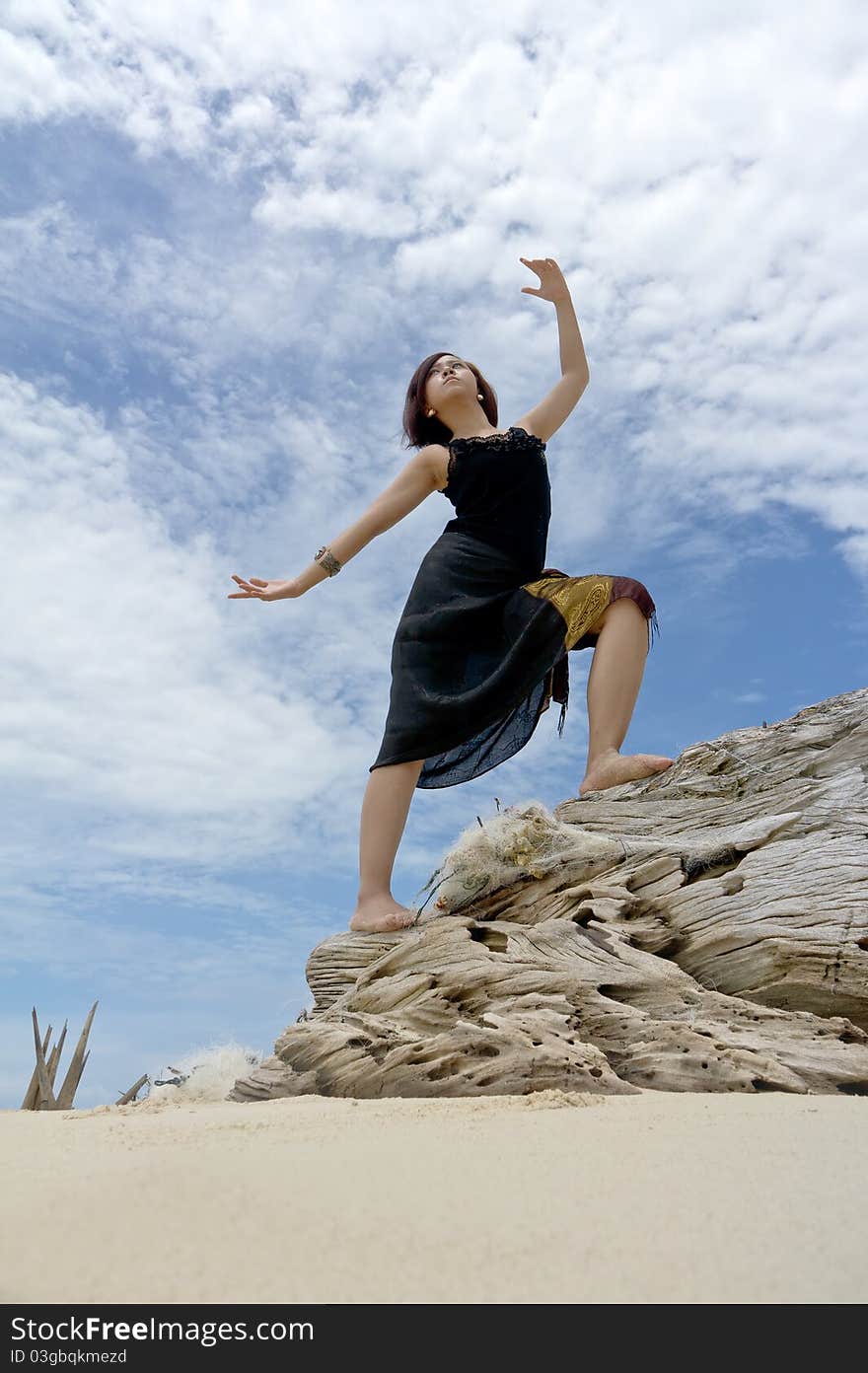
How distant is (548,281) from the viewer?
5598mm

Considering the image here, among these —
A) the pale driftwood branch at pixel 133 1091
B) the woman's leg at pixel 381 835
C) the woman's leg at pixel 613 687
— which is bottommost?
the pale driftwood branch at pixel 133 1091

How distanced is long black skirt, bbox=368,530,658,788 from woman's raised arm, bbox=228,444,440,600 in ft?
0.92

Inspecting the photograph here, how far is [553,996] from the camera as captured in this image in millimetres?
3520

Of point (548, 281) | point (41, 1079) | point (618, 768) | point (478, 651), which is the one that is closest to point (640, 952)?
point (618, 768)

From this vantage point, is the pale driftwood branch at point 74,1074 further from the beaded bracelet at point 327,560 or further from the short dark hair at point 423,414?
the short dark hair at point 423,414

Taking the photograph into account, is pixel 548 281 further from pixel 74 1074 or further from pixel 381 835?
pixel 74 1074

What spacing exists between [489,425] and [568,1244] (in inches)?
188

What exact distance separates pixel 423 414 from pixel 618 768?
2.27 m

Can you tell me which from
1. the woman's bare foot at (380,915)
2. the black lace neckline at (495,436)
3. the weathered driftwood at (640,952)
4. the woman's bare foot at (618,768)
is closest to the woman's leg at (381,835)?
the woman's bare foot at (380,915)

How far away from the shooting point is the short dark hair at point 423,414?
566 centimetres

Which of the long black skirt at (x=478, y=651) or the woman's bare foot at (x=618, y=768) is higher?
the long black skirt at (x=478, y=651)

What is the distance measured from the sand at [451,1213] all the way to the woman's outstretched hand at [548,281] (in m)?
4.55
